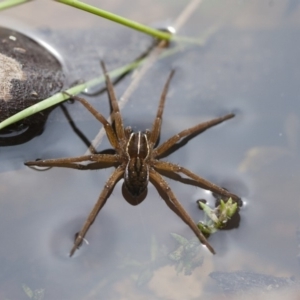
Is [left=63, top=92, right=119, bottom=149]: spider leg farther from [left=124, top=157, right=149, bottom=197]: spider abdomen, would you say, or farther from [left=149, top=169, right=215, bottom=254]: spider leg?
[left=149, top=169, right=215, bottom=254]: spider leg

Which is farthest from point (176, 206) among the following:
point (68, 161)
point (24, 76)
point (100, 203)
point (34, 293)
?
point (24, 76)

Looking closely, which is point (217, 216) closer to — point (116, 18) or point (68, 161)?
point (68, 161)

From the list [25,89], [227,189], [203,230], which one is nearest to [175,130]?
[227,189]

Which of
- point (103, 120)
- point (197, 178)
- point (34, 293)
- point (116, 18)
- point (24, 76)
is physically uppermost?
point (116, 18)

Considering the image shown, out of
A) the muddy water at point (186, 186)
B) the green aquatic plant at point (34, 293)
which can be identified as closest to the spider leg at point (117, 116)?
the muddy water at point (186, 186)

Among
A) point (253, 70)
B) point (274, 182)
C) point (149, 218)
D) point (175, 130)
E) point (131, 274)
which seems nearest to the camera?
point (131, 274)

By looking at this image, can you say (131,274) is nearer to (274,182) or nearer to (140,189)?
(140,189)

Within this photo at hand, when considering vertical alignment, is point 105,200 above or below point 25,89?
below

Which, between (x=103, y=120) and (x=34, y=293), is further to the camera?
(x=103, y=120)
